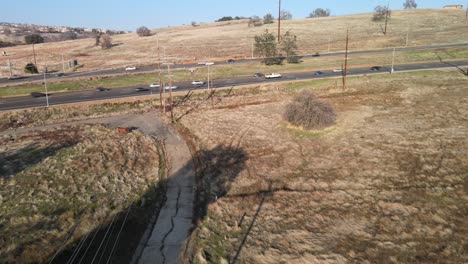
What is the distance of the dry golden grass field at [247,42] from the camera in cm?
9531

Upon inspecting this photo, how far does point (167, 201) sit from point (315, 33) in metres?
109

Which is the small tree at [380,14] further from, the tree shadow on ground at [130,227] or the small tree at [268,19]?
the tree shadow on ground at [130,227]

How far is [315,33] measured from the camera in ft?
403

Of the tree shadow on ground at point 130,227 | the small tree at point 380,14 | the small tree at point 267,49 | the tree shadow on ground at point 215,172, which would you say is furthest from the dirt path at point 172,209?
the small tree at point 380,14

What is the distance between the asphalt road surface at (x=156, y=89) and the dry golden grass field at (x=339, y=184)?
52.1 feet

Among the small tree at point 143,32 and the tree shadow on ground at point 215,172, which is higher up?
the small tree at point 143,32

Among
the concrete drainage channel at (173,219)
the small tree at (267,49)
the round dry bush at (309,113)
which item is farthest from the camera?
the small tree at (267,49)

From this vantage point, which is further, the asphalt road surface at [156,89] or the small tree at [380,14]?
the small tree at [380,14]

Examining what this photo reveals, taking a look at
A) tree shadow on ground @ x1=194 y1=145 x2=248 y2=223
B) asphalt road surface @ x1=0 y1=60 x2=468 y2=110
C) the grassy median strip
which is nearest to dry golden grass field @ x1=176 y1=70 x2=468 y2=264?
tree shadow on ground @ x1=194 y1=145 x2=248 y2=223

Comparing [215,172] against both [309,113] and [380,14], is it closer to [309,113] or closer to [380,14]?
[309,113]

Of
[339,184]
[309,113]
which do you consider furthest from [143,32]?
[339,184]

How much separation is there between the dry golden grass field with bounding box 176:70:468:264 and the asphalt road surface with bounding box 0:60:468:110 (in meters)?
15.9

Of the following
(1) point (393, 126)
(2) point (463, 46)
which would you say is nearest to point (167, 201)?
(1) point (393, 126)

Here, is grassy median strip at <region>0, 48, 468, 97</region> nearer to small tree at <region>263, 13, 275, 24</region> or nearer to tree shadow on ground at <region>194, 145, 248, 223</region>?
tree shadow on ground at <region>194, 145, 248, 223</region>
